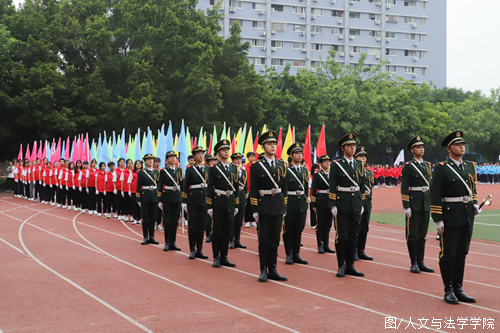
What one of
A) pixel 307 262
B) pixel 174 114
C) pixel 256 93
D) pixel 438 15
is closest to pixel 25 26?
pixel 174 114

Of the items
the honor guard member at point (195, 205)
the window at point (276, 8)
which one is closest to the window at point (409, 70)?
the window at point (276, 8)

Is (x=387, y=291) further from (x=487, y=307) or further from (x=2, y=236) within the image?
(x=2, y=236)

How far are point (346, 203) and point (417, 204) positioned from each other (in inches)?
49.2

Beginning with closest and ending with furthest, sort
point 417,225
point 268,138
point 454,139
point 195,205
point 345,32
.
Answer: point 454,139, point 268,138, point 417,225, point 195,205, point 345,32

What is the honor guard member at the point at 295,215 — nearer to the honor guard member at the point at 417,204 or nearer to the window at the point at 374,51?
the honor guard member at the point at 417,204

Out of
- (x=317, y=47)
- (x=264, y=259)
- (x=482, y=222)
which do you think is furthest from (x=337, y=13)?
(x=264, y=259)

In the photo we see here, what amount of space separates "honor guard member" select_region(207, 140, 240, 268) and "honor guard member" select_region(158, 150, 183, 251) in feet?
6.75

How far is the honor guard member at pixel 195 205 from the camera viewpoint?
10.6 m

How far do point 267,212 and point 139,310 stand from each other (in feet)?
8.55

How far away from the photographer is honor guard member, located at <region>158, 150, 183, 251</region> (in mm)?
11703

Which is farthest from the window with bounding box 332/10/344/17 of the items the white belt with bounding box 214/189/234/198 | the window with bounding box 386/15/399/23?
the white belt with bounding box 214/189/234/198

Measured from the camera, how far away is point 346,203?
8.79m

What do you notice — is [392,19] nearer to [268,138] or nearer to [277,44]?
[277,44]

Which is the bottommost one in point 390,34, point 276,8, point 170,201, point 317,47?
point 170,201
